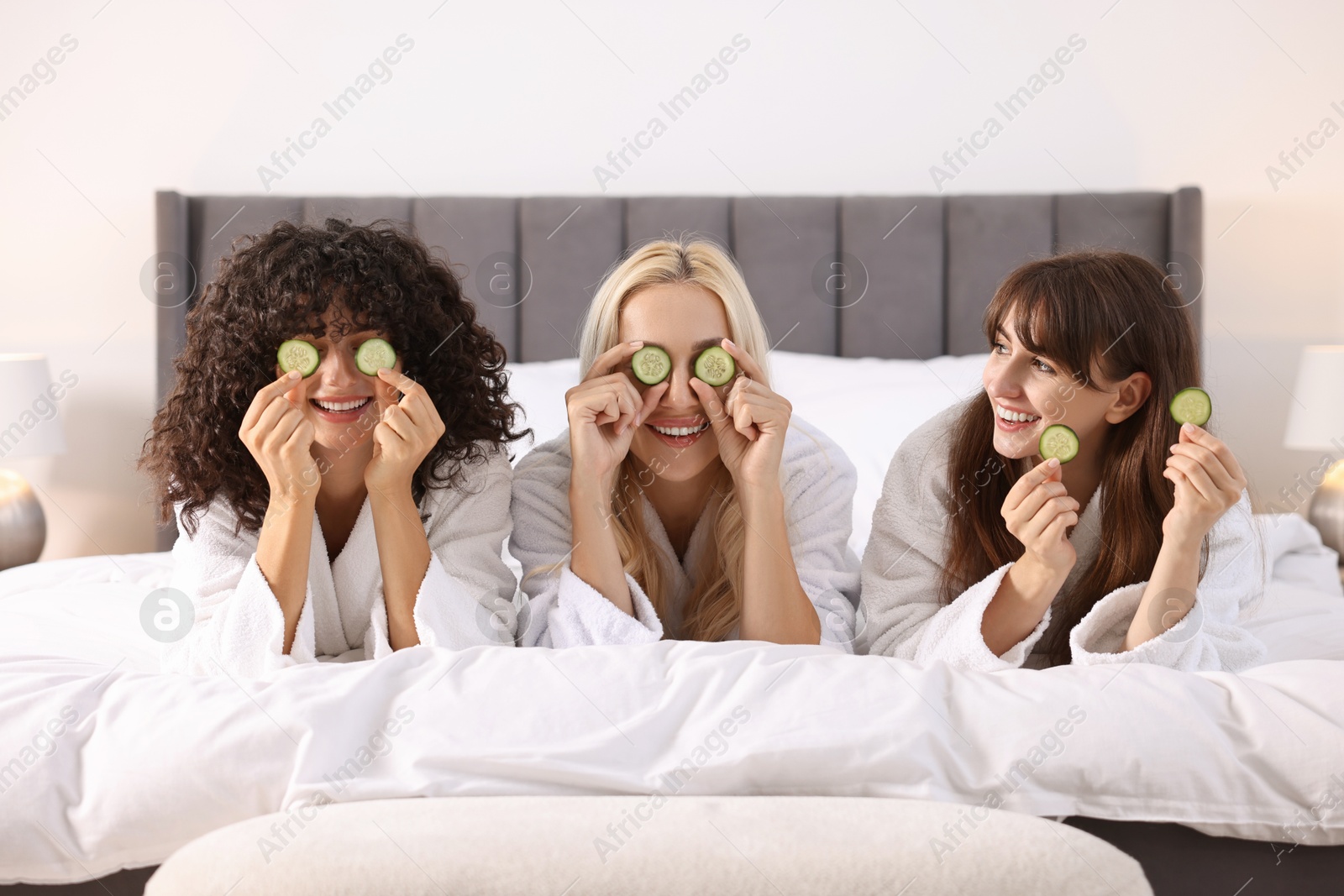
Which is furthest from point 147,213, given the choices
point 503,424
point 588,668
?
point 588,668

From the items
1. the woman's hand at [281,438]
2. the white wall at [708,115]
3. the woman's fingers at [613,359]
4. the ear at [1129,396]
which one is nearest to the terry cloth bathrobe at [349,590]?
the woman's hand at [281,438]

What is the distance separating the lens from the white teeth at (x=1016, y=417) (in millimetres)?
1796

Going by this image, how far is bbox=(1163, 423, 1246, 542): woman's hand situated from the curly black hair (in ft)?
4.07

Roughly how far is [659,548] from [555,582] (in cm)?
27

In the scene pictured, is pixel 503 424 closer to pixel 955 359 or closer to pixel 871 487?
pixel 871 487

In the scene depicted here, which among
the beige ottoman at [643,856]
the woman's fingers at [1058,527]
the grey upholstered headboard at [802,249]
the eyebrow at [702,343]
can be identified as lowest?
the beige ottoman at [643,856]

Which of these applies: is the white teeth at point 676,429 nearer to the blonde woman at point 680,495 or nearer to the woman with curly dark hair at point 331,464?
the blonde woman at point 680,495

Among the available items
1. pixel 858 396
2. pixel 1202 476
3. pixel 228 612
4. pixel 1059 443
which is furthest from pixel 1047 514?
pixel 858 396

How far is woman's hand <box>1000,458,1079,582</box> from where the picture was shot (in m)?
1.66

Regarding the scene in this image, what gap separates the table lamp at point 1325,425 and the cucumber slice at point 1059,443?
93.1 inches

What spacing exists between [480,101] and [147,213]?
4.52ft

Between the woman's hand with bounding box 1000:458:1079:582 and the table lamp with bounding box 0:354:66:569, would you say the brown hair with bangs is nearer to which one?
the woman's hand with bounding box 1000:458:1079:582

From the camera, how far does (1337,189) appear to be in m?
3.90

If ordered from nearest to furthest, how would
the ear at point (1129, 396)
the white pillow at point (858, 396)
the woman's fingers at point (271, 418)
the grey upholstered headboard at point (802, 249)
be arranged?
the woman's fingers at point (271, 418)
the ear at point (1129, 396)
the white pillow at point (858, 396)
the grey upholstered headboard at point (802, 249)
